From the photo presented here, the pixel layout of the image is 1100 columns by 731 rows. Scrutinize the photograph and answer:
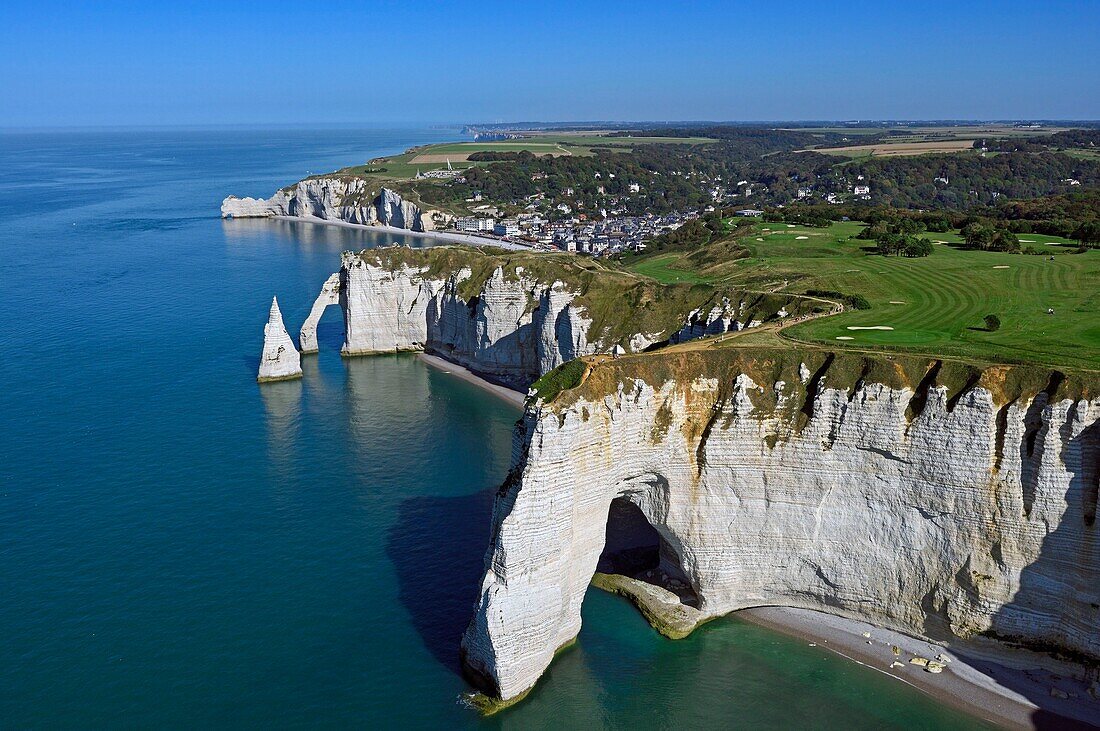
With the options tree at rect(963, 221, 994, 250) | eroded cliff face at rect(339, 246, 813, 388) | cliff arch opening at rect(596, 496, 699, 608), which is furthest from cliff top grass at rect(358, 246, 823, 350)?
tree at rect(963, 221, 994, 250)

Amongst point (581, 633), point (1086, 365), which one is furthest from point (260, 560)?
point (1086, 365)

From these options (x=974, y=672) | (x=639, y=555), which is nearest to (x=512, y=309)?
(x=639, y=555)

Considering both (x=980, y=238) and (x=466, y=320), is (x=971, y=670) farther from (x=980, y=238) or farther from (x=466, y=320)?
(x=466, y=320)

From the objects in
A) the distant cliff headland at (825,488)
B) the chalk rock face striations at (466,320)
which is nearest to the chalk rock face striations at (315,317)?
the chalk rock face striations at (466,320)

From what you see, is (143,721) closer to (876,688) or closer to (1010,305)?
(876,688)

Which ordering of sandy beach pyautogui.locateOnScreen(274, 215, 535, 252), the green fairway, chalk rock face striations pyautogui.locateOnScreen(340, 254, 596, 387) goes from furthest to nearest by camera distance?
sandy beach pyautogui.locateOnScreen(274, 215, 535, 252) → the green fairway → chalk rock face striations pyautogui.locateOnScreen(340, 254, 596, 387)

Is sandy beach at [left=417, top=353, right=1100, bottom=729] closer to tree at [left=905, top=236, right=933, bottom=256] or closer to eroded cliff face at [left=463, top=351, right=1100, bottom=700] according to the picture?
eroded cliff face at [left=463, top=351, right=1100, bottom=700]

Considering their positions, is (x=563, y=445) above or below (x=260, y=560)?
above
